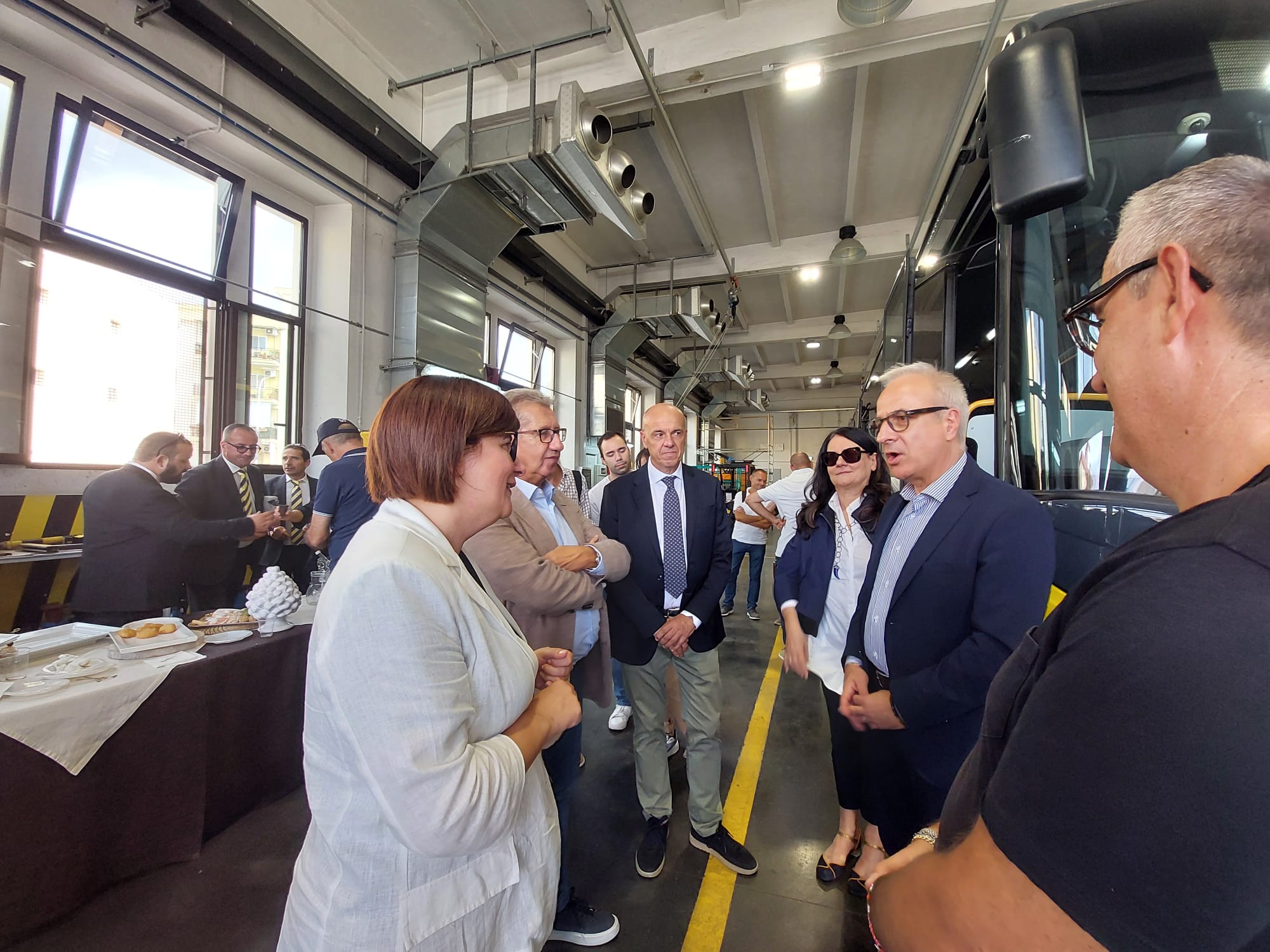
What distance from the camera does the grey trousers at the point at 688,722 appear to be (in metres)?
2.32

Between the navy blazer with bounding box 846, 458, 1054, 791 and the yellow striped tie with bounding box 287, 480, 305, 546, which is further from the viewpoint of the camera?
the yellow striped tie with bounding box 287, 480, 305, 546

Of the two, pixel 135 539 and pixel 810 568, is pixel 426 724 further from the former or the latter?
pixel 135 539

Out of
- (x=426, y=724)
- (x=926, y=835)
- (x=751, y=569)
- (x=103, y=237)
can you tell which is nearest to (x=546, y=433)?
(x=426, y=724)

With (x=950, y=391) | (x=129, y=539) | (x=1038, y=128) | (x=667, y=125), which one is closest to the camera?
(x=1038, y=128)

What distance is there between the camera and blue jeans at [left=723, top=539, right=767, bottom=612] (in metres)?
6.16

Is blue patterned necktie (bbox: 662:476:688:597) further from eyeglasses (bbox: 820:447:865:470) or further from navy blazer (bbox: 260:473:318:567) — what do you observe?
navy blazer (bbox: 260:473:318:567)

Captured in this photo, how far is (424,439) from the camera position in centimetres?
106

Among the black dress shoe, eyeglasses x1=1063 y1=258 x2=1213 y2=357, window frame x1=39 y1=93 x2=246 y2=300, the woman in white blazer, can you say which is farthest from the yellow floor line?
window frame x1=39 y1=93 x2=246 y2=300

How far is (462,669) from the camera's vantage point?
93 cm

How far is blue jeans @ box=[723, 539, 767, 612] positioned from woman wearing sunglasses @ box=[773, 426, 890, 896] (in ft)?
11.2

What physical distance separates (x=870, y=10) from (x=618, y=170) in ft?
7.07

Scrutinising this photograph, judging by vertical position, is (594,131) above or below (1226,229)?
above

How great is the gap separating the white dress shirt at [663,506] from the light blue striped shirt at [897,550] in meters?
0.81

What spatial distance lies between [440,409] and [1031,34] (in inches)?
71.6
